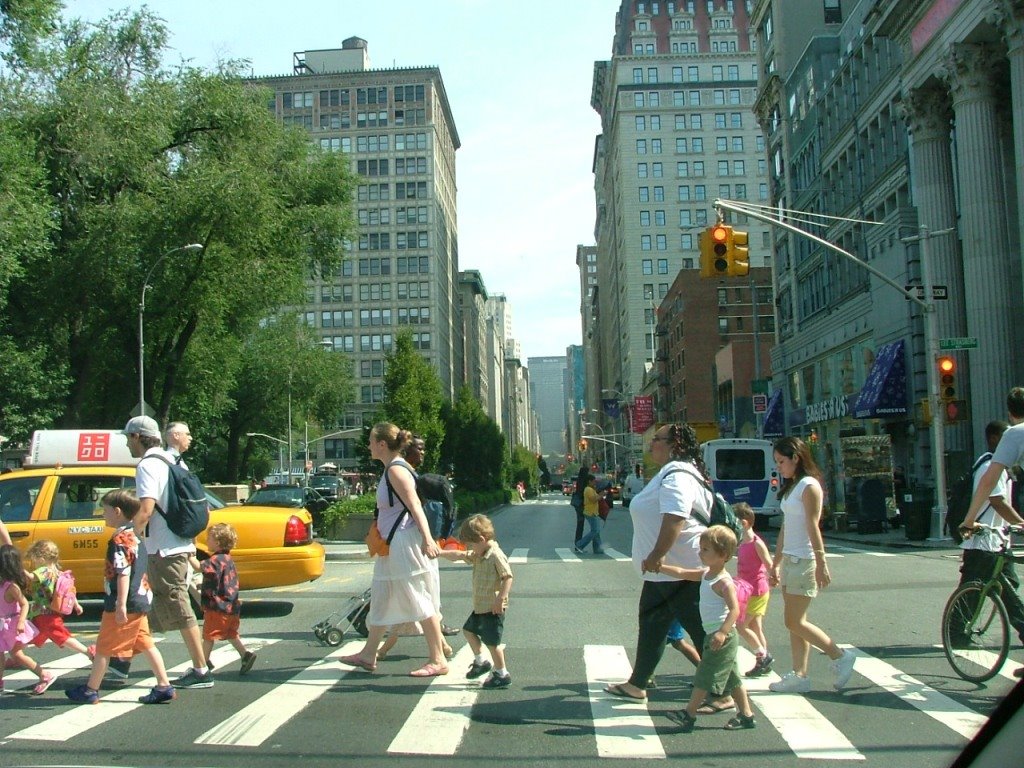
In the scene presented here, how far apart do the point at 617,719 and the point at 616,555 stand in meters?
14.0

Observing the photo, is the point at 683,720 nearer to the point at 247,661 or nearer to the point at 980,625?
the point at 980,625

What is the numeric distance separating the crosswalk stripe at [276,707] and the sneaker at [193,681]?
476 millimetres

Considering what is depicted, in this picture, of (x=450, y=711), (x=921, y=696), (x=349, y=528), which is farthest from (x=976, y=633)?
(x=349, y=528)

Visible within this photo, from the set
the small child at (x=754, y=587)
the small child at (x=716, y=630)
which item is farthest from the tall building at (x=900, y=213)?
the small child at (x=716, y=630)

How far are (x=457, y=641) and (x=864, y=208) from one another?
3334 centimetres

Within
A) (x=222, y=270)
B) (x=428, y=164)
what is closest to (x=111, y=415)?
(x=222, y=270)

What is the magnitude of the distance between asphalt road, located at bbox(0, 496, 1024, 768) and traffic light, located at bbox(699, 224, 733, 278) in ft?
23.1

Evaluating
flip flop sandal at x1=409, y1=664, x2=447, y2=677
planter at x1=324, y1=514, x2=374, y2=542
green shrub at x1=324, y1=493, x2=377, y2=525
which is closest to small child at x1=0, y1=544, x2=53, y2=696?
flip flop sandal at x1=409, y1=664, x2=447, y2=677

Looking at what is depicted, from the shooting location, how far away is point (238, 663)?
8.79 meters

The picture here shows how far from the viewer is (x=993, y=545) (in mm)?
7551

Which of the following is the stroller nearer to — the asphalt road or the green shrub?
the asphalt road

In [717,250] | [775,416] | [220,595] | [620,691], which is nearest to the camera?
[620,691]

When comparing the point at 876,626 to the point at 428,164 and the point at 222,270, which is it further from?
the point at 428,164

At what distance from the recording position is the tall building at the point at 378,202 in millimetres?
113438
